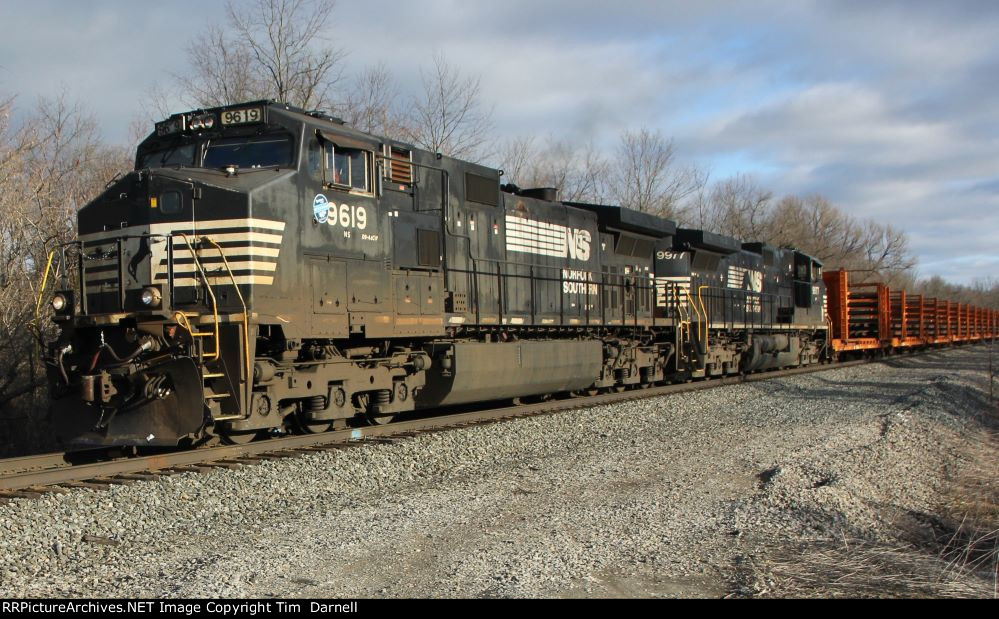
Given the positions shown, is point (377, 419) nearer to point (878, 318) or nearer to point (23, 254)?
point (23, 254)

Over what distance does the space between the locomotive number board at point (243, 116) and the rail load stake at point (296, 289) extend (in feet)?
0.07

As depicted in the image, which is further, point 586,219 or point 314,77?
point 314,77

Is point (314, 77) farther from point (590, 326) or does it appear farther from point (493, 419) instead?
point (493, 419)

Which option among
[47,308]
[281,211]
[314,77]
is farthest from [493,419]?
[314,77]

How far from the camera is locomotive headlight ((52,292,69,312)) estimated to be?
8.32 meters

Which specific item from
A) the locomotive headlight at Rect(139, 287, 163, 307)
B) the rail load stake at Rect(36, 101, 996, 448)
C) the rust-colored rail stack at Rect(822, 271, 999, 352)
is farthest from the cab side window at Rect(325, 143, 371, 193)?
the rust-colored rail stack at Rect(822, 271, 999, 352)

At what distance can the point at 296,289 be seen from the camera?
8367mm

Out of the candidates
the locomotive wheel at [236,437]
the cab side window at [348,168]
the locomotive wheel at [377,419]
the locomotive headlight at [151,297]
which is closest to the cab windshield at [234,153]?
the cab side window at [348,168]

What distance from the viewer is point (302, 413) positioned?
367 inches

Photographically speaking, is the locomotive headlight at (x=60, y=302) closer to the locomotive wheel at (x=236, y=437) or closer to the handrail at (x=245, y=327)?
the handrail at (x=245, y=327)

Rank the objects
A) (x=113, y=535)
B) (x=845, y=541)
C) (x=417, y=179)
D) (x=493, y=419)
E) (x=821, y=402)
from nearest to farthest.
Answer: (x=845, y=541) < (x=113, y=535) < (x=417, y=179) < (x=493, y=419) < (x=821, y=402)

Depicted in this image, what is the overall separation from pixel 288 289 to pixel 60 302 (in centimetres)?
247

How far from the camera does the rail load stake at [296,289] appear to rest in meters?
7.63

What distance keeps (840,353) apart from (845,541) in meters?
26.0
